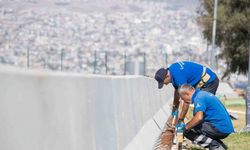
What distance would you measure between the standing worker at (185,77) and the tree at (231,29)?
46.1 meters

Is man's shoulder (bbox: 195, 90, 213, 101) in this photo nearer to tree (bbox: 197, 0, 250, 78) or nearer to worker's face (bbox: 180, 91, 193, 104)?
worker's face (bbox: 180, 91, 193, 104)

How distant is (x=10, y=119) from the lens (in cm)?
416

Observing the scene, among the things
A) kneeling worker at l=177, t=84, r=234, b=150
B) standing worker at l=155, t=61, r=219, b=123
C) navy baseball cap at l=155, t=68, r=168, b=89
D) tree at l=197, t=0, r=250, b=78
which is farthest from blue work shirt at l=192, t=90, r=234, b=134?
tree at l=197, t=0, r=250, b=78

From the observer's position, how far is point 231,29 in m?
59.9

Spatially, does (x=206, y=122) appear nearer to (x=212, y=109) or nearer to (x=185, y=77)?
(x=212, y=109)

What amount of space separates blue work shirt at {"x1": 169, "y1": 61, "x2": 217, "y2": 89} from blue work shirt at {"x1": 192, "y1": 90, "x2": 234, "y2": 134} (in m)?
0.75

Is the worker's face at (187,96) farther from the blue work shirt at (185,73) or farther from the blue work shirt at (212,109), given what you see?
the blue work shirt at (185,73)

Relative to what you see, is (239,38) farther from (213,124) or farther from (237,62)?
(213,124)

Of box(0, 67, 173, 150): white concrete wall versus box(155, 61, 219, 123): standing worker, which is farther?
box(155, 61, 219, 123): standing worker

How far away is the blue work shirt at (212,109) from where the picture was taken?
10859 mm

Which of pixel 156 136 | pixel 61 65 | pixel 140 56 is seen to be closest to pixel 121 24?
pixel 140 56

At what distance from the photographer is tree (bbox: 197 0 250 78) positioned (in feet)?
193

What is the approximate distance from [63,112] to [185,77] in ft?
21.1

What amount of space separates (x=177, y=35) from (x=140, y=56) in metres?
102
